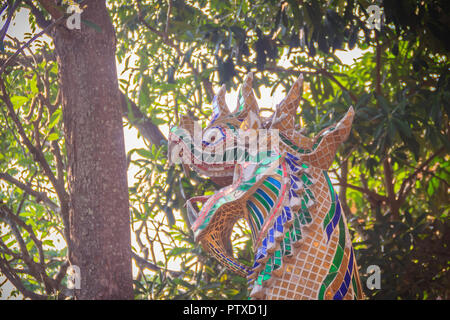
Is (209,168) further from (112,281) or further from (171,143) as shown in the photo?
(112,281)

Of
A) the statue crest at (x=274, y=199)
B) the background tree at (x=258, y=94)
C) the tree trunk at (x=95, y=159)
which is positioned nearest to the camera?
the statue crest at (x=274, y=199)

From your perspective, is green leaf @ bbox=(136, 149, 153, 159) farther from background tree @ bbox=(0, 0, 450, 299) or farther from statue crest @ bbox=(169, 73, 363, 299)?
statue crest @ bbox=(169, 73, 363, 299)

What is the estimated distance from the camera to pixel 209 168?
6.84ft

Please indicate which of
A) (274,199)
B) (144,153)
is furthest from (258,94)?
(274,199)

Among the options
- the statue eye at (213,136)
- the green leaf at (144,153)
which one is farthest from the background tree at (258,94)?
the statue eye at (213,136)

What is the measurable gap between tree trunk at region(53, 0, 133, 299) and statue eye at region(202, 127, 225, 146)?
42 centimetres

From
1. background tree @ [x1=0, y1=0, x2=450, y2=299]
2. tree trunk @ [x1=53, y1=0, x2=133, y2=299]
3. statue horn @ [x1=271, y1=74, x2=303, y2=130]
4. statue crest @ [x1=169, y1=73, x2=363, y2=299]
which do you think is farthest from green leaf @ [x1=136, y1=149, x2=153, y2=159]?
statue horn @ [x1=271, y1=74, x2=303, y2=130]

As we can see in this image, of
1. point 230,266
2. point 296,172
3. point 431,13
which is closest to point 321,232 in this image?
point 296,172

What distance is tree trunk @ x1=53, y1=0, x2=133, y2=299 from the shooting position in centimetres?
204

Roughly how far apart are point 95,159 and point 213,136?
0.53 metres

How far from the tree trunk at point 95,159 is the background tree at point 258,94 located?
0.34 metres

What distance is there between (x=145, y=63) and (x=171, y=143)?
197cm

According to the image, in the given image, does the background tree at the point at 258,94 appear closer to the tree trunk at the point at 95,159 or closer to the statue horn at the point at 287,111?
the tree trunk at the point at 95,159

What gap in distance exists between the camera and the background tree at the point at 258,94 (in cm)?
275
